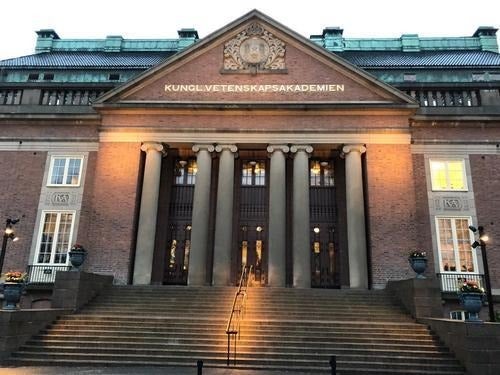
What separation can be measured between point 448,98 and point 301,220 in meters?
10.1

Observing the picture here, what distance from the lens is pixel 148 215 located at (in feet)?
68.3

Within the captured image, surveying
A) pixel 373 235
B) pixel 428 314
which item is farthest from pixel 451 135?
pixel 428 314

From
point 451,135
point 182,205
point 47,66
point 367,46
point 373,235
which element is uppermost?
point 367,46

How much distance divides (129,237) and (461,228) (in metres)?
15.8

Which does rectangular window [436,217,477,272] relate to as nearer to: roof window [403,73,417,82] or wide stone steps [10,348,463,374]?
wide stone steps [10,348,463,374]

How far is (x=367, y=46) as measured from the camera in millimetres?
32188

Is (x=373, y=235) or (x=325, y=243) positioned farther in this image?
(x=325, y=243)

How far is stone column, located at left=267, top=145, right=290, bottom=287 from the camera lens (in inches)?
778

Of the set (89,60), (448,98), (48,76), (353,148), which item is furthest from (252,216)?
(89,60)

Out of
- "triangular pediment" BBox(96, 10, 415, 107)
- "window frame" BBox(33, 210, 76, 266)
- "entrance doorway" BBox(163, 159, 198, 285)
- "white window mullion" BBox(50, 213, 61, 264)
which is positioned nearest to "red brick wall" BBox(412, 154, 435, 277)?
"triangular pediment" BBox(96, 10, 415, 107)

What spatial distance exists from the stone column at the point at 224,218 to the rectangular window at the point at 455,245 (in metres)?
9.97

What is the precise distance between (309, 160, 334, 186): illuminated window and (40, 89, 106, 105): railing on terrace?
1206cm

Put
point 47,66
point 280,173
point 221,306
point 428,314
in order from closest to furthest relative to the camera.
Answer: point 428,314, point 221,306, point 280,173, point 47,66

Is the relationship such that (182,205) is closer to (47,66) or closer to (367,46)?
(47,66)
